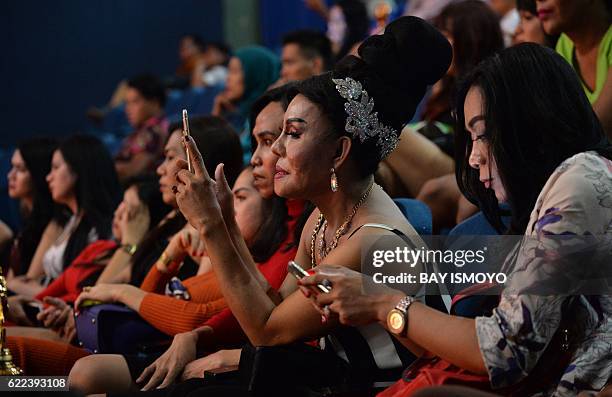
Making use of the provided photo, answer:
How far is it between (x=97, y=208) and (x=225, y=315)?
1867 millimetres

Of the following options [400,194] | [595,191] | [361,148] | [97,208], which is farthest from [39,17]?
[595,191]

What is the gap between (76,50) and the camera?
11203 mm

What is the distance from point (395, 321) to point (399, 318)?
1 centimetres

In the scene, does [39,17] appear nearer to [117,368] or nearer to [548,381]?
[117,368]

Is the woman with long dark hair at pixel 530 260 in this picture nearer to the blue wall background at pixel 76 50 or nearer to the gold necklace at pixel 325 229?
the gold necklace at pixel 325 229

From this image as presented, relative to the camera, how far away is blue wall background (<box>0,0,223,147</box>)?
10859 millimetres

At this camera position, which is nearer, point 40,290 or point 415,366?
point 415,366

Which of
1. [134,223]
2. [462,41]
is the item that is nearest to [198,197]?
[134,223]

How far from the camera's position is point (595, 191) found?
1.90m

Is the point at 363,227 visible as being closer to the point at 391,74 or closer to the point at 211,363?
the point at 391,74

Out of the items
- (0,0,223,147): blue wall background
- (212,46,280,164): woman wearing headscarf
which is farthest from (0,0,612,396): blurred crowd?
(0,0,223,147): blue wall background

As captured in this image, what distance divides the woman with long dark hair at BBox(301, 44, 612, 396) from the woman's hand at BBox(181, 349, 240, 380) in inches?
27.9

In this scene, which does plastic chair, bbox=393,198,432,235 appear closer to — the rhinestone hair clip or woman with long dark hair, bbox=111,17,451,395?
woman with long dark hair, bbox=111,17,451,395

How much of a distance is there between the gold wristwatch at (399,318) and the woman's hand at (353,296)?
14 mm
